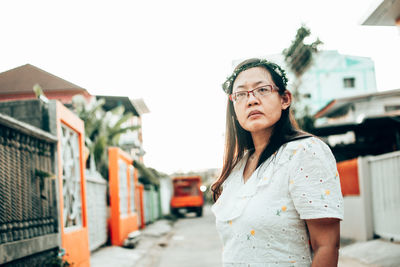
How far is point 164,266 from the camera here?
8875 millimetres

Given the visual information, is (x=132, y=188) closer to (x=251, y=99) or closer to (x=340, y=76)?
(x=251, y=99)

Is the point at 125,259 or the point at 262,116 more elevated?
the point at 262,116

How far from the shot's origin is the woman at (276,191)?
1.58 meters

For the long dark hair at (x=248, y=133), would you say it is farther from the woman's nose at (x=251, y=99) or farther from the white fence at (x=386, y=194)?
the white fence at (x=386, y=194)

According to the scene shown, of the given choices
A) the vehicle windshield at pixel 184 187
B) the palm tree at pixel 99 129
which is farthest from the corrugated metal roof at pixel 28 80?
the vehicle windshield at pixel 184 187

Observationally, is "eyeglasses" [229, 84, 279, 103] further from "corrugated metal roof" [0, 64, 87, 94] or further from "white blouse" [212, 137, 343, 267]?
"corrugated metal roof" [0, 64, 87, 94]

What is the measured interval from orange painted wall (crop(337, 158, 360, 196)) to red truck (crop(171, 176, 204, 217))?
2140cm

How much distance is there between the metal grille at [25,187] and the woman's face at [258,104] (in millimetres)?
3000

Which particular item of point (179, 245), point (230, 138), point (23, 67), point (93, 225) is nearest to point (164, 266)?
point (93, 225)

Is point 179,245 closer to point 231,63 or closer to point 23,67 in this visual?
point 23,67

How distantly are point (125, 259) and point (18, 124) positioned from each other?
5434 millimetres

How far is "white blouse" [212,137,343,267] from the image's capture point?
5.16 ft

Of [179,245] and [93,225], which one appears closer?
[93,225]

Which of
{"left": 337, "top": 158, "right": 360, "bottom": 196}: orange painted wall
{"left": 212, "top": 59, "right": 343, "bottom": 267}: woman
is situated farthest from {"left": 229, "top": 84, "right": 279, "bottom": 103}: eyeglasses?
{"left": 337, "top": 158, "right": 360, "bottom": 196}: orange painted wall
